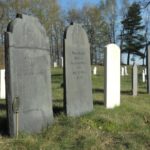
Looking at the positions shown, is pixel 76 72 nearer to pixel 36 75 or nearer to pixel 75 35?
pixel 75 35

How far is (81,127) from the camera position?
28.0 feet

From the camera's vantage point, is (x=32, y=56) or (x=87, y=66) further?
(x=87, y=66)

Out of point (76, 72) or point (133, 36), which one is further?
point (133, 36)

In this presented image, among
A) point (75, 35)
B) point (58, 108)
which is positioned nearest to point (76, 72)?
point (75, 35)

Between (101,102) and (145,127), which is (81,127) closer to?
(145,127)

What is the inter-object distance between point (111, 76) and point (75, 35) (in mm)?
2045

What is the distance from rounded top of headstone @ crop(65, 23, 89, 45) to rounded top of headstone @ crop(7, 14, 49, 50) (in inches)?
39.1

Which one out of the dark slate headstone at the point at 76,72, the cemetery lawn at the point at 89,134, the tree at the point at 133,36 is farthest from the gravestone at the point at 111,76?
the tree at the point at 133,36

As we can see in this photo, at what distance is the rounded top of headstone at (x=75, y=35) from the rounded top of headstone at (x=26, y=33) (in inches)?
39.1

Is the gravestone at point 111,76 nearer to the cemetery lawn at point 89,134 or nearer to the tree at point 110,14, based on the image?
the cemetery lawn at point 89,134

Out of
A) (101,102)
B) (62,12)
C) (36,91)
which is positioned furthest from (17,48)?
(62,12)

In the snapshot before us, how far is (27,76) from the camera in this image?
8250 mm

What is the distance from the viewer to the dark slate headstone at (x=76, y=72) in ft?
31.4

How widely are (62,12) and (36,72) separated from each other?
2327 inches
